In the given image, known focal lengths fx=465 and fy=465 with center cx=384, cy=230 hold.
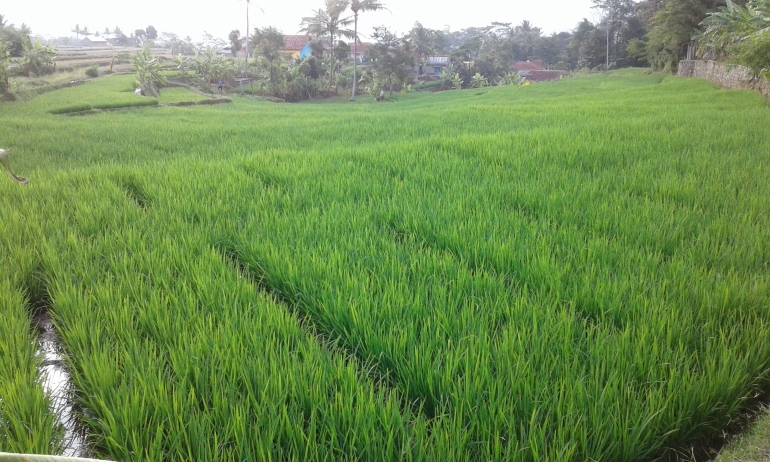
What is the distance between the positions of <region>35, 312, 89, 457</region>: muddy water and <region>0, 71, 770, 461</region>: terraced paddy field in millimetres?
24

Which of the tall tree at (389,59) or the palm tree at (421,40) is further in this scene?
the palm tree at (421,40)

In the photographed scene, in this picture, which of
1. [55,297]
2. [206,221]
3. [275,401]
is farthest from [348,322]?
[206,221]

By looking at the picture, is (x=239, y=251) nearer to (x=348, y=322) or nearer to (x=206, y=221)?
(x=206, y=221)

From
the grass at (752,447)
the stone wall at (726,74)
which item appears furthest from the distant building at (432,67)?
the grass at (752,447)

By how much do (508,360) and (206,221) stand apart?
6.01ft

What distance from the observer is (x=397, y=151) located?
13.8 feet

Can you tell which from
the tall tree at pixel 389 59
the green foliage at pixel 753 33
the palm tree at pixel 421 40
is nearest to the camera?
the green foliage at pixel 753 33

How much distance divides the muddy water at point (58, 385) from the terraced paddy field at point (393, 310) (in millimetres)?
24

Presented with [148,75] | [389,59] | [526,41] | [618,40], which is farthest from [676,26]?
[526,41]

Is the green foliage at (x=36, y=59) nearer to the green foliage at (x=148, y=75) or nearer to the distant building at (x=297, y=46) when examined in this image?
the green foliage at (x=148, y=75)

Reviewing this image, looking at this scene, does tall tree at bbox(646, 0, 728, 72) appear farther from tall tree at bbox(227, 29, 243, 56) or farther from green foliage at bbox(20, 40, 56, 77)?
tall tree at bbox(227, 29, 243, 56)

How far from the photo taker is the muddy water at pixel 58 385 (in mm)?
1042

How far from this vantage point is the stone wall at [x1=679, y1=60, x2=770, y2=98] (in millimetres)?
9769

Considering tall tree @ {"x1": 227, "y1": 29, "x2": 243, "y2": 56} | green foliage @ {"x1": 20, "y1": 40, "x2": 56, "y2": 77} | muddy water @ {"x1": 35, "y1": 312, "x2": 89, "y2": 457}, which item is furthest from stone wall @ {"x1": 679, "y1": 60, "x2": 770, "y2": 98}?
tall tree @ {"x1": 227, "y1": 29, "x2": 243, "y2": 56}
